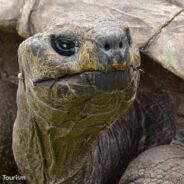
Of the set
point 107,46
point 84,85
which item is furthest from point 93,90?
point 107,46

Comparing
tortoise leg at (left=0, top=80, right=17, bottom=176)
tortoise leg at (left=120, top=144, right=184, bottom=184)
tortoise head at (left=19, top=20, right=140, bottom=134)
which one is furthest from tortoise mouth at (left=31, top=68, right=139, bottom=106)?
tortoise leg at (left=0, top=80, right=17, bottom=176)

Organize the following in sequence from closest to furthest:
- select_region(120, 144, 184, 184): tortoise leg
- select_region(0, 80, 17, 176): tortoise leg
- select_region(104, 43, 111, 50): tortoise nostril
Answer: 1. select_region(104, 43, 111, 50): tortoise nostril
2. select_region(120, 144, 184, 184): tortoise leg
3. select_region(0, 80, 17, 176): tortoise leg

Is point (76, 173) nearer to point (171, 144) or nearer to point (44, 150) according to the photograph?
point (44, 150)

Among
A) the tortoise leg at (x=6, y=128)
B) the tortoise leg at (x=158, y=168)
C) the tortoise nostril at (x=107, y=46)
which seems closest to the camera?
the tortoise nostril at (x=107, y=46)

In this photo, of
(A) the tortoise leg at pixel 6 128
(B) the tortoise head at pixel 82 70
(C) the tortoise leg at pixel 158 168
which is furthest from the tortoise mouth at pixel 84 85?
(A) the tortoise leg at pixel 6 128

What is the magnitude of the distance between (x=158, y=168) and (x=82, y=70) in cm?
96

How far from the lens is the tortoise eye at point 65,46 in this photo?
5.72 feet

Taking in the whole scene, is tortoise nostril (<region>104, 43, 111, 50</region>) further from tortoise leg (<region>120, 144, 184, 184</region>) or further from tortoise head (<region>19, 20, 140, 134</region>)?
tortoise leg (<region>120, 144, 184, 184</region>)

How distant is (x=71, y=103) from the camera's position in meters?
1.82

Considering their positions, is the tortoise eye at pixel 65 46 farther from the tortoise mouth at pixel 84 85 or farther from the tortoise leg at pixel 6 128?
the tortoise leg at pixel 6 128

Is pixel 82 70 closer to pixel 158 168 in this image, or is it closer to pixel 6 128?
pixel 158 168

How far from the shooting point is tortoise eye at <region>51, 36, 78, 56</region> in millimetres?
1744

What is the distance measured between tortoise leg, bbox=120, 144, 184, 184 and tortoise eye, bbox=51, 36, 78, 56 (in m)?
0.95

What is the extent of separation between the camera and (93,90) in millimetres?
1759
